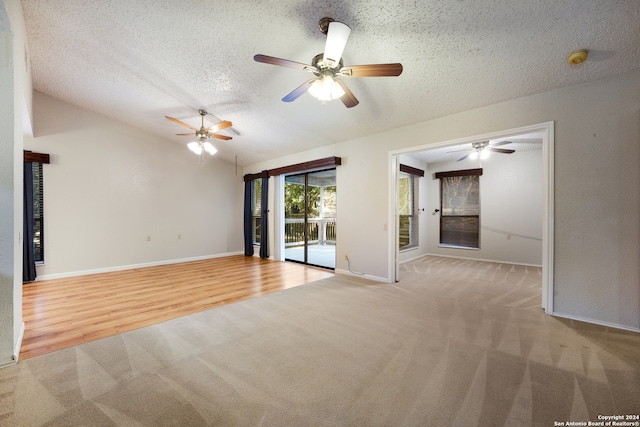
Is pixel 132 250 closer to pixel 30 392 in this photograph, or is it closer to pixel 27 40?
pixel 27 40

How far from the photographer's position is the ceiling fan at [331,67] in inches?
73.3

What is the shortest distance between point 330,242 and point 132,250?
5.35m

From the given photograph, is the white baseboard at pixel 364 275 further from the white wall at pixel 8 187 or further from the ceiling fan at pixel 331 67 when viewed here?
the white wall at pixel 8 187

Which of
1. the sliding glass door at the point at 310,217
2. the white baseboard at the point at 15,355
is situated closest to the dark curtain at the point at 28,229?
the white baseboard at the point at 15,355

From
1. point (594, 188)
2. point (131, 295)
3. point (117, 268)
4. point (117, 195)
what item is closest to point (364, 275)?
point (594, 188)

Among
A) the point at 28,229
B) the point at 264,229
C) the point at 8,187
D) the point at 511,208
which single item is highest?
the point at 8,187

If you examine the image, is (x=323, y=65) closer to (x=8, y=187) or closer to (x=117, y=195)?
(x=8, y=187)

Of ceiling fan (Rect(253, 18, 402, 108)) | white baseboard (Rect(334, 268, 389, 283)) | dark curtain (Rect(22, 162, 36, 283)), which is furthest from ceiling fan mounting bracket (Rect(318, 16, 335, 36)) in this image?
dark curtain (Rect(22, 162, 36, 283))

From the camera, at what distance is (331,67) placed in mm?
2113

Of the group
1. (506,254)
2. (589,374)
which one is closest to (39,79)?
(589,374)

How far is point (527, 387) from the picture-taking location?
163 centimetres

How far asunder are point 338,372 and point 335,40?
2421 mm

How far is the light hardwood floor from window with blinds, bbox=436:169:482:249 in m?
3.77

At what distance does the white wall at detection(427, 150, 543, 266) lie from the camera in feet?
17.4
